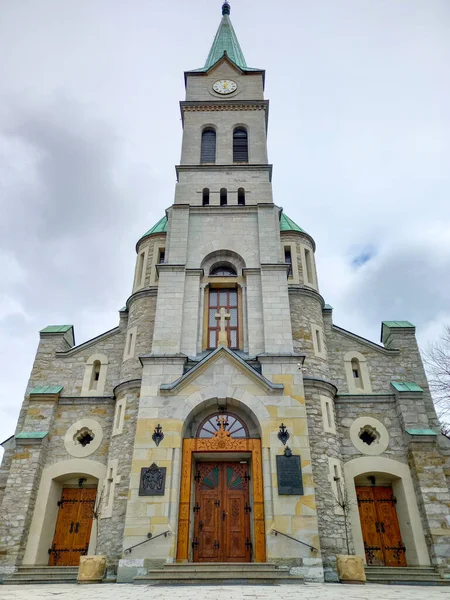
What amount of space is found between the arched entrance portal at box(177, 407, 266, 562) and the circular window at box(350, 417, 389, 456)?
4.98 meters

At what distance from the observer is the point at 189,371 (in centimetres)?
1597

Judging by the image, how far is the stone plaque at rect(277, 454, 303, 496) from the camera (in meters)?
14.0

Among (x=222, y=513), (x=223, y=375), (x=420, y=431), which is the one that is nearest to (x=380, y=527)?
(x=420, y=431)

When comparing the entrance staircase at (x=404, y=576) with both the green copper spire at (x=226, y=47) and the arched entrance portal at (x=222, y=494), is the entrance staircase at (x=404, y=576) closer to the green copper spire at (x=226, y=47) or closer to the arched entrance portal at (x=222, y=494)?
the arched entrance portal at (x=222, y=494)

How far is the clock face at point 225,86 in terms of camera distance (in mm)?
27641

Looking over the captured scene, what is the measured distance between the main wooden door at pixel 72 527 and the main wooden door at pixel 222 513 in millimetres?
5390

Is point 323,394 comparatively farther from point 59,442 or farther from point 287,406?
point 59,442

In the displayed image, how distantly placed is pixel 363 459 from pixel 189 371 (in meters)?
7.68

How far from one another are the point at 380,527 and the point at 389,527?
323 mm

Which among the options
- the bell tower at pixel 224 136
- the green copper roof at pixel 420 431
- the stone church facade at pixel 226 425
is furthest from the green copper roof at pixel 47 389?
the green copper roof at pixel 420 431

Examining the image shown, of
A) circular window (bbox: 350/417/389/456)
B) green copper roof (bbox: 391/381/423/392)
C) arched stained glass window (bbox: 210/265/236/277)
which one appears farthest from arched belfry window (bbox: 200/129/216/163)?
circular window (bbox: 350/417/389/456)

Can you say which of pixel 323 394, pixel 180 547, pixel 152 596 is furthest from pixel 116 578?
pixel 323 394

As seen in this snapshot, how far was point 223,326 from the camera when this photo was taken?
18016 millimetres

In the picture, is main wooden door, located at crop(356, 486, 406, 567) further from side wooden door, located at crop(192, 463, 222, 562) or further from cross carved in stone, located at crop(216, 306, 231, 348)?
cross carved in stone, located at crop(216, 306, 231, 348)
